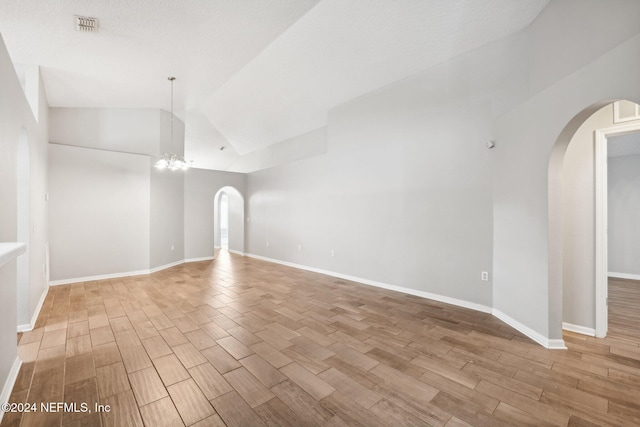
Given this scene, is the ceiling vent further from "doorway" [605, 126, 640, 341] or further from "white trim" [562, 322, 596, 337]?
"doorway" [605, 126, 640, 341]

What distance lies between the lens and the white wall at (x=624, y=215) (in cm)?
548

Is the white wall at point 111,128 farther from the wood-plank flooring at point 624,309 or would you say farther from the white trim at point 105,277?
the wood-plank flooring at point 624,309

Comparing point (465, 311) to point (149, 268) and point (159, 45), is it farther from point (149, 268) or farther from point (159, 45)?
point (149, 268)

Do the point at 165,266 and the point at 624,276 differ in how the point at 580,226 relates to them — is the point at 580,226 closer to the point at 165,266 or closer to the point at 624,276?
the point at 624,276

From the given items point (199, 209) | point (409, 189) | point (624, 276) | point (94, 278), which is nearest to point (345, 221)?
point (409, 189)

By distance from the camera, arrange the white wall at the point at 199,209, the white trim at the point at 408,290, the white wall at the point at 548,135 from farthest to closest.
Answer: the white wall at the point at 199,209, the white trim at the point at 408,290, the white wall at the point at 548,135

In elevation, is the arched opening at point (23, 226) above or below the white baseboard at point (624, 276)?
above

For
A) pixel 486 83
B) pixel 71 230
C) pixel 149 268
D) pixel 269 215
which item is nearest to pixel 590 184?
pixel 486 83

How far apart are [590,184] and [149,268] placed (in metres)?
7.23

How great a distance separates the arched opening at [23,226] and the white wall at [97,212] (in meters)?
1.96

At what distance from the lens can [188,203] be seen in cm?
685

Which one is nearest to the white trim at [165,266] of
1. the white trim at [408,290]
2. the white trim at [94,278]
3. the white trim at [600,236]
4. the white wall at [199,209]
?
the white trim at [94,278]

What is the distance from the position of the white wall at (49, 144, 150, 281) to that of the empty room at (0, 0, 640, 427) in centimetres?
3

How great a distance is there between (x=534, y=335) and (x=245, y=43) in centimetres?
495
